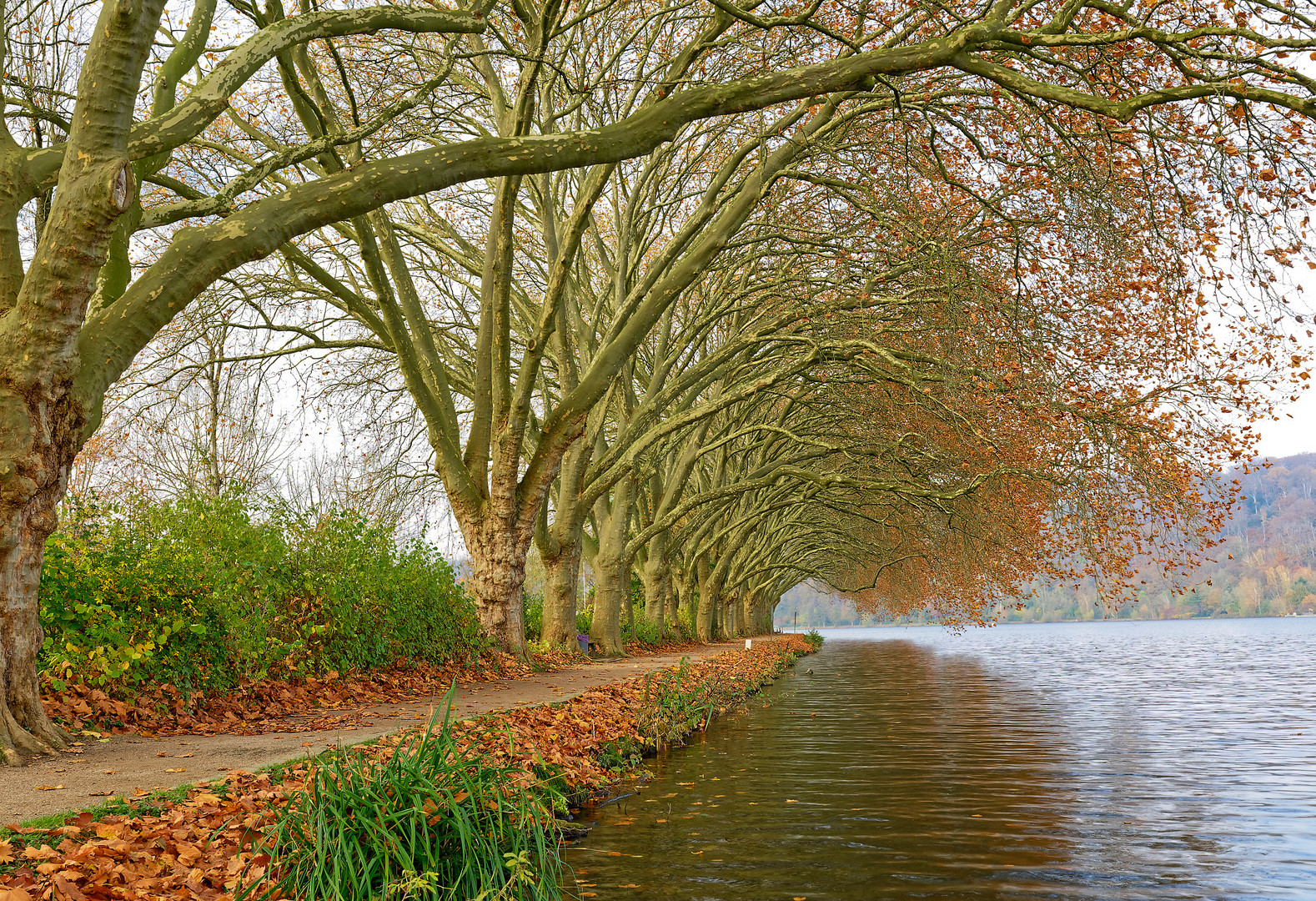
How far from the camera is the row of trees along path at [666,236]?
274 inches

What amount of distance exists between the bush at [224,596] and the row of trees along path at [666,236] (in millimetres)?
1614

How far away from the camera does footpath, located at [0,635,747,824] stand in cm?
548

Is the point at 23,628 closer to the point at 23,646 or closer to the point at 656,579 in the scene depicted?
the point at 23,646

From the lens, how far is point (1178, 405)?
11508 millimetres

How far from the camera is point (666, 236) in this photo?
83.3ft

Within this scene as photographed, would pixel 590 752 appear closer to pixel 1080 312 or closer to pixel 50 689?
pixel 50 689

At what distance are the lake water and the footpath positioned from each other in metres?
2.26

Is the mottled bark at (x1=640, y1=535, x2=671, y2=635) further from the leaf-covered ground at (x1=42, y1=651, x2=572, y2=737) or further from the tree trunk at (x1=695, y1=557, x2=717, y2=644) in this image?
the leaf-covered ground at (x1=42, y1=651, x2=572, y2=737)

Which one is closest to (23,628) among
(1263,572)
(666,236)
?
(666,236)

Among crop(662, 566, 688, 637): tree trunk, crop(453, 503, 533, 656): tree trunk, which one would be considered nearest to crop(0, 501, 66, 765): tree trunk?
crop(453, 503, 533, 656): tree trunk

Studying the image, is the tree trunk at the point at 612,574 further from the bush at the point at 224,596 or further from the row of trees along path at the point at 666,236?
the bush at the point at 224,596

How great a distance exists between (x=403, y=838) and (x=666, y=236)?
878 inches

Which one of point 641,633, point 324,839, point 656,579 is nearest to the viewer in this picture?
point 324,839

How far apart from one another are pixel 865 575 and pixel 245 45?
150ft
